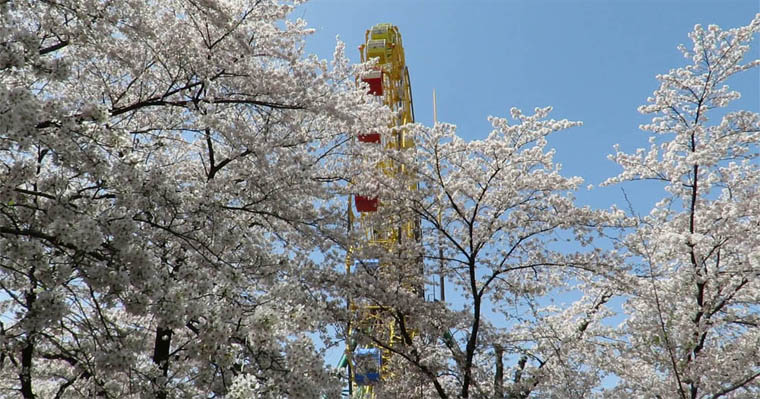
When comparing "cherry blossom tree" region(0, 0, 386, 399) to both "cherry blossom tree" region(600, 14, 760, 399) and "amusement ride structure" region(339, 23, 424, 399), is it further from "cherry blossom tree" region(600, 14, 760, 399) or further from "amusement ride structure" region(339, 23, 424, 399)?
"cherry blossom tree" region(600, 14, 760, 399)

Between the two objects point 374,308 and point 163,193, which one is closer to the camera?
point 163,193

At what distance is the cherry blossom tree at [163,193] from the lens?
3719 millimetres

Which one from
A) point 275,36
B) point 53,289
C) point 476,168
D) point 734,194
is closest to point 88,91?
point 275,36

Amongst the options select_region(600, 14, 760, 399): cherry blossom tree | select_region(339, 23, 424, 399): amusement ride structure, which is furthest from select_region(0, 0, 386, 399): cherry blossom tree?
select_region(600, 14, 760, 399): cherry blossom tree

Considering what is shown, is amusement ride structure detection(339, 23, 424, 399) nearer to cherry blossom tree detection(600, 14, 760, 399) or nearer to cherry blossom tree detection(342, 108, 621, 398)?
cherry blossom tree detection(342, 108, 621, 398)

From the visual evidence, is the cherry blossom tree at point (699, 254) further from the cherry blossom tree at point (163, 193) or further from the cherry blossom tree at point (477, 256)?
the cherry blossom tree at point (163, 193)

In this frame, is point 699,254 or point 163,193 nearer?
point 163,193

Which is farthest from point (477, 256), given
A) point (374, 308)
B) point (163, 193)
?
point (163, 193)

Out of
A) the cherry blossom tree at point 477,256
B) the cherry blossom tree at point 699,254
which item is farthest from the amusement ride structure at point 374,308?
the cherry blossom tree at point 699,254

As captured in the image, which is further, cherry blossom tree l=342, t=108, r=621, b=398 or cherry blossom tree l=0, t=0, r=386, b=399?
cherry blossom tree l=342, t=108, r=621, b=398

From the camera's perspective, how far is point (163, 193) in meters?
4.05

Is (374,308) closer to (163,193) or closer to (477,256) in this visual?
(477,256)

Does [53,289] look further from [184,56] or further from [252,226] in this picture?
[252,226]

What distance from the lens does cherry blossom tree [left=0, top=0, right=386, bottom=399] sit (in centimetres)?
372
